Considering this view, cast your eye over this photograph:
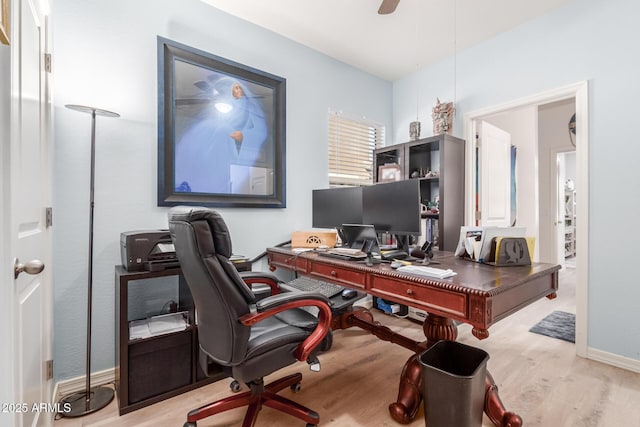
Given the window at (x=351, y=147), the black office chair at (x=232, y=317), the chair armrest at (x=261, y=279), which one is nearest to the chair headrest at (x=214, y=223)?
the black office chair at (x=232, y=317)

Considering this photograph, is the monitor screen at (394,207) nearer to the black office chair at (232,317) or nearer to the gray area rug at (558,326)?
the black office chair at (232,317)

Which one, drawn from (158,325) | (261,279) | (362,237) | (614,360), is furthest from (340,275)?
(614,360)

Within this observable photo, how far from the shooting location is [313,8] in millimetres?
2439

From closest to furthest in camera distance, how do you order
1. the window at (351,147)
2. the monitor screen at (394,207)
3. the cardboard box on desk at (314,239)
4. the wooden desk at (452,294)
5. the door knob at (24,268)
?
the door knob at (24,268) → the wooden desk at (452,294) → the monitor screen at (394,207) → the cardboard box on desk at (314,239) → the window at (351,147)

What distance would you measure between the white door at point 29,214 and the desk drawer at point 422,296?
4.90ft

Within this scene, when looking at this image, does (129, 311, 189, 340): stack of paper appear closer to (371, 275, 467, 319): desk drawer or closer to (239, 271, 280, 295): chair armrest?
(239, 271, 280, 295): chair armrest

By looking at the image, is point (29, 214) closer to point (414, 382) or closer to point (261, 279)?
point (261, 279)

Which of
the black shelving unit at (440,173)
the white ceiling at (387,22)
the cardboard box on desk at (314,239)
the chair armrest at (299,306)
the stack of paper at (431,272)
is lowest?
the chair armrest at (299,306)

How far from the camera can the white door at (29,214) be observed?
37.1 inches

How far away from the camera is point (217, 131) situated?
2.40 meters

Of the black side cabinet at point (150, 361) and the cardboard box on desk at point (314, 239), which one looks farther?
the cardboard box on desk at point (314, 239)

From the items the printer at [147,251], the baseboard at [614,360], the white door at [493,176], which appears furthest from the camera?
the white door at [493,176]

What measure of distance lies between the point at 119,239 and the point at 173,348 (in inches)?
31.9

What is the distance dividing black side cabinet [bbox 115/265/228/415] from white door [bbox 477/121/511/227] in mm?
2931
